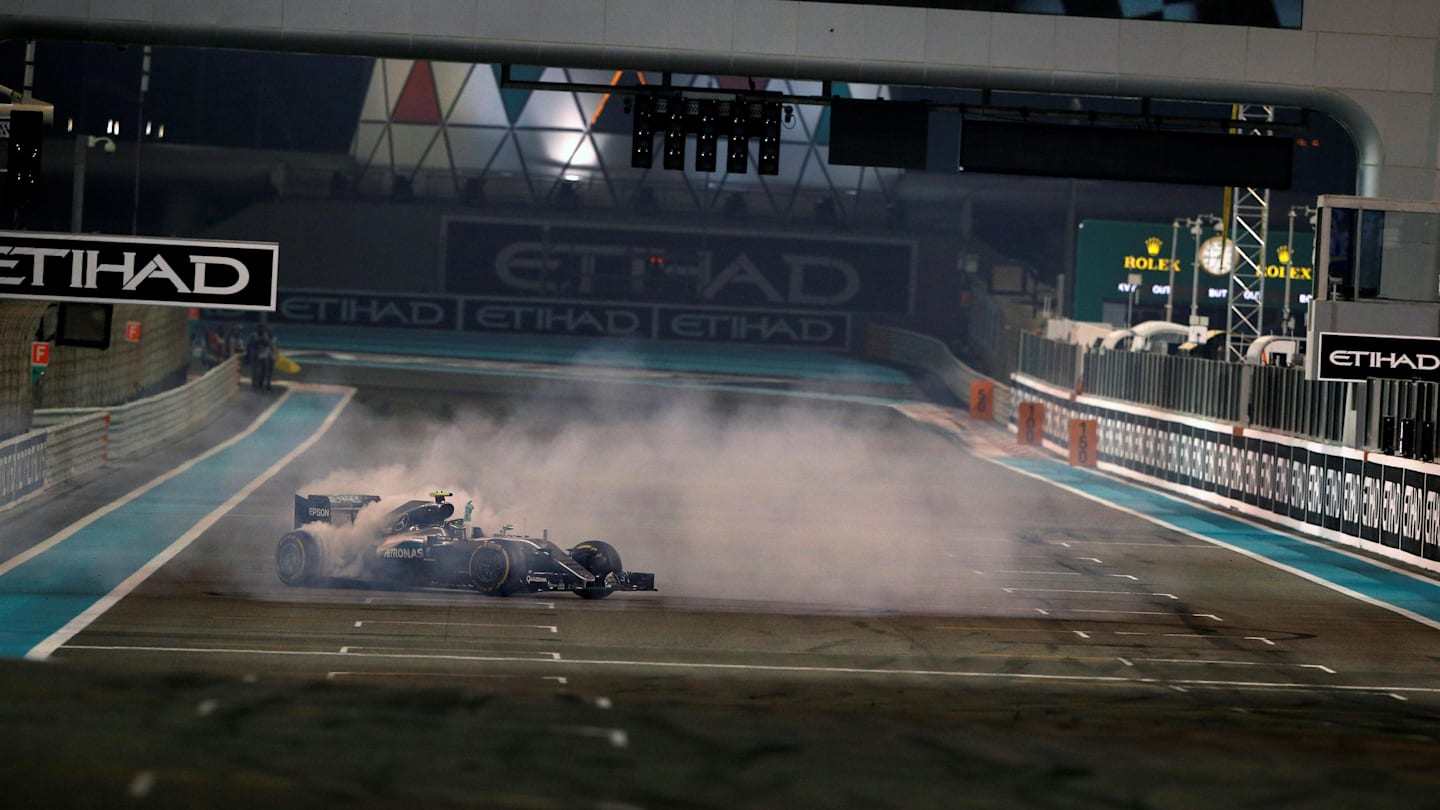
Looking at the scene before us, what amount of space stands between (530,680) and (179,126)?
5906 centimetres

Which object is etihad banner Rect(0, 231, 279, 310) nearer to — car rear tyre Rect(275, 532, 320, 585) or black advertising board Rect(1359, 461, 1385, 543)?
car rear tyre Rect(275, 532, 320, 585)

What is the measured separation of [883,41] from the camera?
1972 cm

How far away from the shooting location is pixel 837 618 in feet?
57.2

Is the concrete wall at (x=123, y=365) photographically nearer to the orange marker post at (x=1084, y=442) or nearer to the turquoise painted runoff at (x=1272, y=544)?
the turquoise painted runoff at (x=1272, y=544)

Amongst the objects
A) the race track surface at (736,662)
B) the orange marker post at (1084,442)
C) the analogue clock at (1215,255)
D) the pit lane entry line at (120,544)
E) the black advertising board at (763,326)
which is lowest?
the pit lane entry line at (120,544)

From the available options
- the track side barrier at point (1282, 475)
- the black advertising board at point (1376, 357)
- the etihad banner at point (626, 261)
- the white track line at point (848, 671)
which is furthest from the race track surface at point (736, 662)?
the etihad banner at point (626, 261)

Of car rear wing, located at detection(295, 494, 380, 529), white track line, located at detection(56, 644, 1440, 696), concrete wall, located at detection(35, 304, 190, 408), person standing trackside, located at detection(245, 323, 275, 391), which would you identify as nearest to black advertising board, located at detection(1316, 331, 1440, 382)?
white track line, located at detection(56, 644, 1440, 696)

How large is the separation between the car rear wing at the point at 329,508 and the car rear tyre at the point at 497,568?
1.54 meters

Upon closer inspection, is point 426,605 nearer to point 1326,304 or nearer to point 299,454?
point 1326,304

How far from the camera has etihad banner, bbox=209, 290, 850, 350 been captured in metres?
64.6

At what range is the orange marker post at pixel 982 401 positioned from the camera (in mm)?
47156

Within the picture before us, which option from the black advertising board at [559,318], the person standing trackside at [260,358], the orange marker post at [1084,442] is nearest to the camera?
the orange marker post at [1084,442]

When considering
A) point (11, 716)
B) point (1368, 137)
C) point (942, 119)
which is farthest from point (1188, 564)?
point (942, 119)

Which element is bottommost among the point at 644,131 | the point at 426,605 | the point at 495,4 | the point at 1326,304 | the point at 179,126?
the point at 426,605
